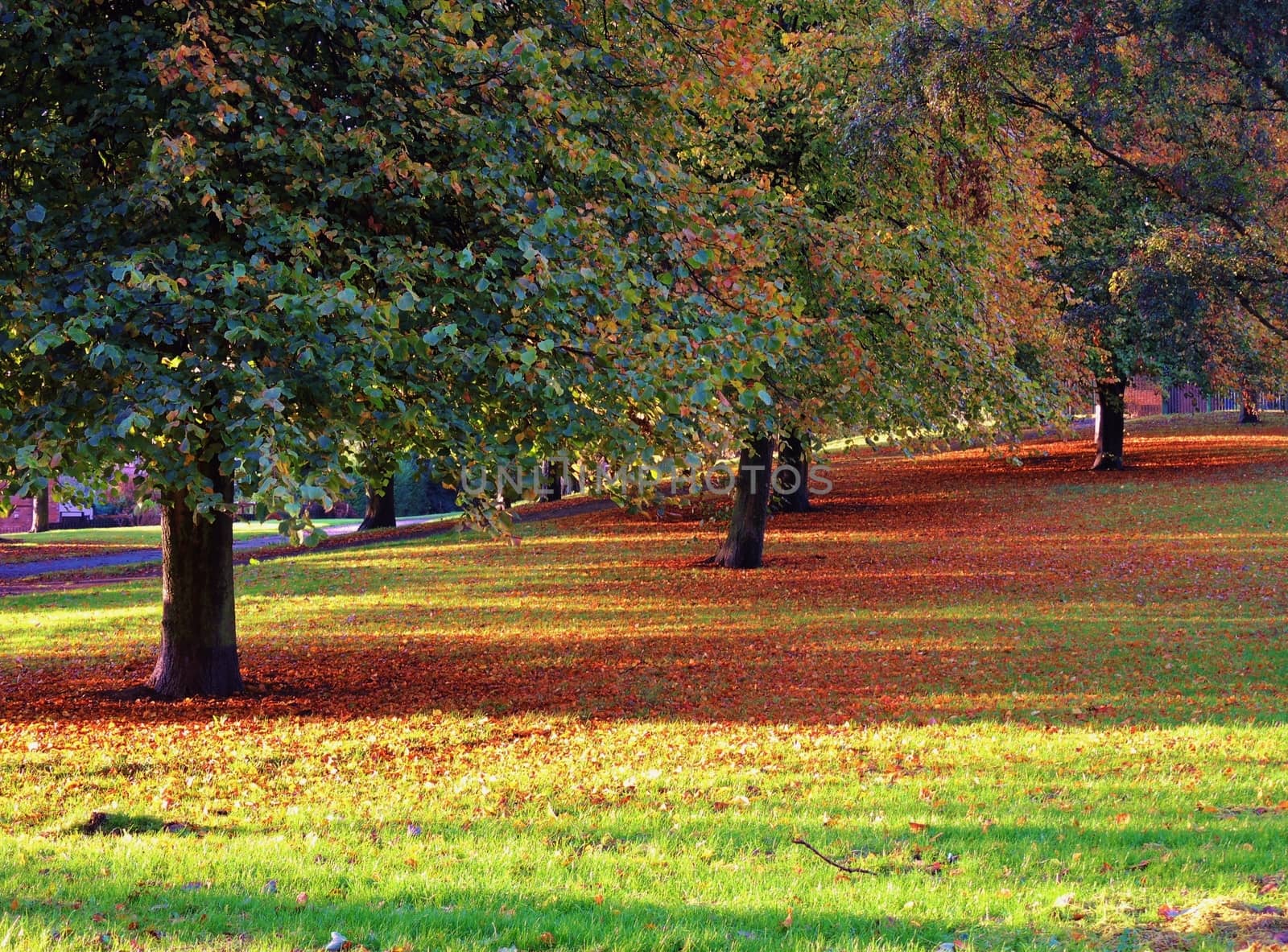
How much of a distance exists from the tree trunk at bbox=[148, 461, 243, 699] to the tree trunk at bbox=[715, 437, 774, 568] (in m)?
10.2

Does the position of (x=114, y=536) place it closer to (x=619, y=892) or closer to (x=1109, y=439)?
(x=1109, y=439)

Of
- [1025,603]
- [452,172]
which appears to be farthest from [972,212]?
[452,172]

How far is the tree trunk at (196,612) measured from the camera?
35.5 ft

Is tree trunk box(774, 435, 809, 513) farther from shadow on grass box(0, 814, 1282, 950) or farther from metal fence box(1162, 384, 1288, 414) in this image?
metal fence box(1162, 384, 1288, 414)

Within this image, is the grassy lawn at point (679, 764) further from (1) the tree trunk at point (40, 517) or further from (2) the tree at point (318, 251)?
(1) the tree trunk at point (40, 517)

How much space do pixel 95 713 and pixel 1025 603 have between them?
11350 millimetres

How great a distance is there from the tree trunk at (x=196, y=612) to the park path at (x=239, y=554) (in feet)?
33.0

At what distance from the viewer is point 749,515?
20156 mm

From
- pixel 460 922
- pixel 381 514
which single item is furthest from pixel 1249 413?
pixel 460 922

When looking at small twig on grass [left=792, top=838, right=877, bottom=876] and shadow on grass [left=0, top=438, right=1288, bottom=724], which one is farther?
shadow on grass [left=0, top=438, right=1288, bottom=724]

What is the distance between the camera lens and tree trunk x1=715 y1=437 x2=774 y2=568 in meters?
19.7

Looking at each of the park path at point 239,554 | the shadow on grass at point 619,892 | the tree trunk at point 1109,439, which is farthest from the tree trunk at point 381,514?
the shadow on grass at point 619,892

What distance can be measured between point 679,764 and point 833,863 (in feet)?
8.45

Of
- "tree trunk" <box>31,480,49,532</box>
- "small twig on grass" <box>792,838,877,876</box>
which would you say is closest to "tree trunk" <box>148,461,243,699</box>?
"small twig on grass" <box>792,838,877,876</box>
